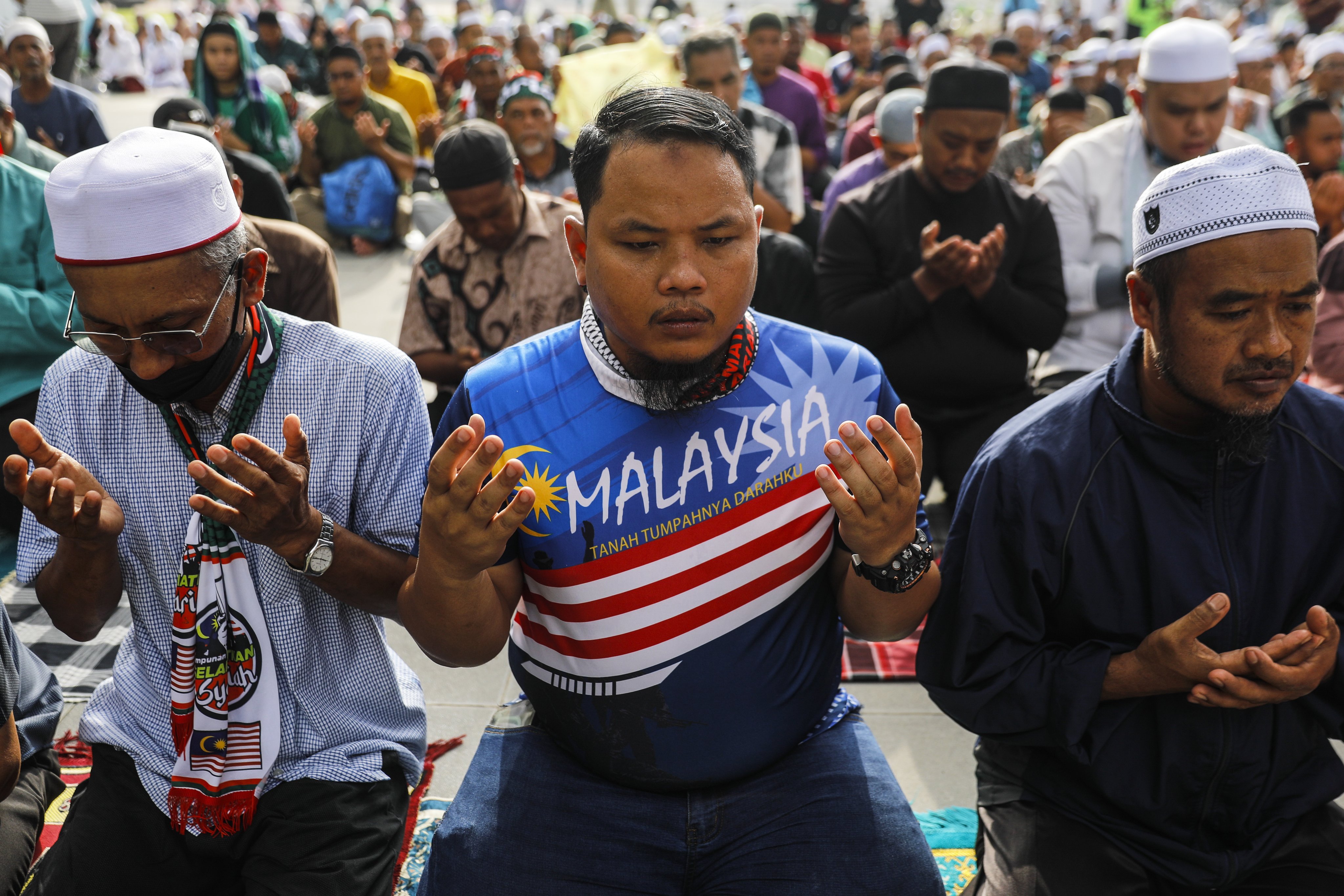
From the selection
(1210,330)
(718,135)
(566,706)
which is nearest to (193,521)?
(566,706)

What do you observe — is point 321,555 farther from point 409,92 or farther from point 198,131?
point 409,92

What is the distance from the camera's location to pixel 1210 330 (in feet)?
6.78

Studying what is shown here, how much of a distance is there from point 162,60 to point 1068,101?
17506 millimetres

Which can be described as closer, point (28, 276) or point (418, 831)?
point (418, 831)

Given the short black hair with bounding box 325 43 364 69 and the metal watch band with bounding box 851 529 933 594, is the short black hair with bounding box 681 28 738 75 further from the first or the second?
the metal watch band with bounding box 851 529 933 594

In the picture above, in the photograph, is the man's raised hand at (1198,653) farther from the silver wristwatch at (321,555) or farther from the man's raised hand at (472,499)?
the silver wristwatch at (321,555)

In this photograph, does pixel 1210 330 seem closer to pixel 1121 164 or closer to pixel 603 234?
pixel 603 234

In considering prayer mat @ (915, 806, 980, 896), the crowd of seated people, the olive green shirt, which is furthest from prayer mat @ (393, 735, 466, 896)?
the olive green shirt

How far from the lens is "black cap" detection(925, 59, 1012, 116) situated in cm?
419

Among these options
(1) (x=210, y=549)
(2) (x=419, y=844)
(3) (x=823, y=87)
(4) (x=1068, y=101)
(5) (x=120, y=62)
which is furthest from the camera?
(5) (x=120, y=62)

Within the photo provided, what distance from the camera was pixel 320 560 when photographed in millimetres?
2031

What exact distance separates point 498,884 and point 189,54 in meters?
21.4

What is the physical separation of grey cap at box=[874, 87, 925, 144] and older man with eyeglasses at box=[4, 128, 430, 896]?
4.16m

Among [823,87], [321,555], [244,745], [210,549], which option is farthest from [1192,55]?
[823,87]
